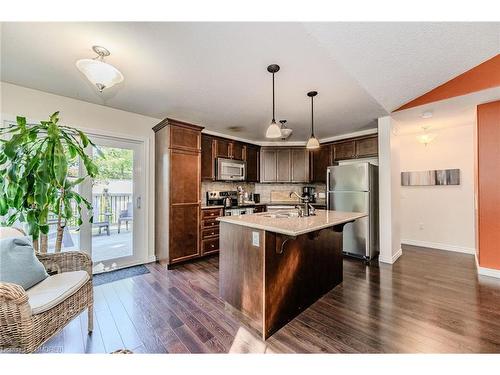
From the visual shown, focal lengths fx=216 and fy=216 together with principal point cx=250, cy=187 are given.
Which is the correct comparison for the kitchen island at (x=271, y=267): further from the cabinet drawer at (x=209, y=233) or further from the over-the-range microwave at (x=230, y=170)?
the over-the-range microwave at (x=230, y=170)

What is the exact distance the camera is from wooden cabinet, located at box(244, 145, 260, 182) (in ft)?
16.1

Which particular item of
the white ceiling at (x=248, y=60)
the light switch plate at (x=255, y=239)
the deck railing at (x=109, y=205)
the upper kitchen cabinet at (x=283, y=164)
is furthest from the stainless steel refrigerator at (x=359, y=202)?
the deck railing at (x=109, y=205)

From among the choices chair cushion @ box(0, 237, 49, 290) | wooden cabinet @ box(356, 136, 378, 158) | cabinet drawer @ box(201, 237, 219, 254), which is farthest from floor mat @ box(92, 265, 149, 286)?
wooden cabinet @ box(356, 136, 378, 158)

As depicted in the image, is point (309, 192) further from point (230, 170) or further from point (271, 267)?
point (271, 267)

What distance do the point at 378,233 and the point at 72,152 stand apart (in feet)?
14.5

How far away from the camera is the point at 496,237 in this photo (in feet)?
9.42

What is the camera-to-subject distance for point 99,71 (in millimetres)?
1732

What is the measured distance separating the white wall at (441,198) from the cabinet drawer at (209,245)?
4098 mm

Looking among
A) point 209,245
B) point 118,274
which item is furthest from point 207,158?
point 118,274

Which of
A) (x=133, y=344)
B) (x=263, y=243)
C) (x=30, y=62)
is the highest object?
(x=30, y=62)

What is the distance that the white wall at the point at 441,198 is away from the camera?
3969 millimetres

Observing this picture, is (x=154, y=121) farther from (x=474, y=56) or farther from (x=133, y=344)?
(x=474, y=56)

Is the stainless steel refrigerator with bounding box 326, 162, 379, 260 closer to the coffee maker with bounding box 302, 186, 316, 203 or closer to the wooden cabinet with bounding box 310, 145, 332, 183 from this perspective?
the wooden cabinet with bounding box 310, 145, 332, 183
